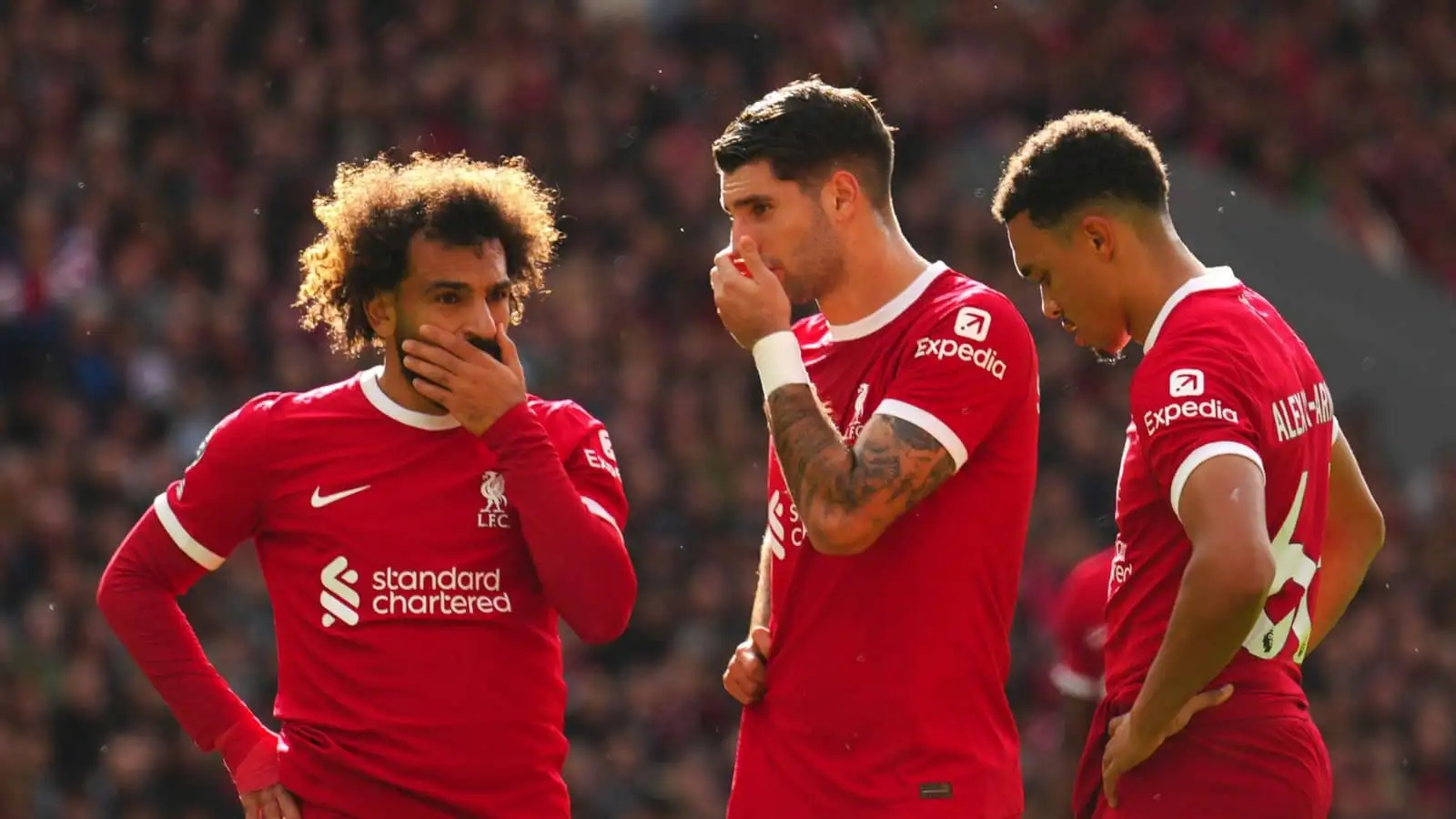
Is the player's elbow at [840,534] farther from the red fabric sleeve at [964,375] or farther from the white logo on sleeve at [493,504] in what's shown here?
the white logo on sleeve at [493,504]

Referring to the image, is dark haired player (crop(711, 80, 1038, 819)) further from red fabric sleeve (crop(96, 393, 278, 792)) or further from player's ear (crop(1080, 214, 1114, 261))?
red fabric sleeve (crop(96, 393, 278, 792))

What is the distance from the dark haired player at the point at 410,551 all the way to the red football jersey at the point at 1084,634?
177 centimetres

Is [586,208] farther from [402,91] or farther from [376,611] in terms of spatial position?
[376,611]

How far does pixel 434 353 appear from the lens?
187 inches

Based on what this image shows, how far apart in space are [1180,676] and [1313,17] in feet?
52.0

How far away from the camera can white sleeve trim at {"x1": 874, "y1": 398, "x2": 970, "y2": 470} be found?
4.33 meters

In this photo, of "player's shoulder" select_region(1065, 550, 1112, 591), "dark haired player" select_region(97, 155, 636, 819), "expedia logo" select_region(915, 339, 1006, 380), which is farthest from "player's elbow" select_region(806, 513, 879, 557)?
"player's shoulder" select_region(1065, 550, 1112, 591)

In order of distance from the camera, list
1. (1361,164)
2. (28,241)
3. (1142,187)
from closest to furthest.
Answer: (1142,187)
(28,241)
(1361,164)

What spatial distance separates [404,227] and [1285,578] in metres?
2.17

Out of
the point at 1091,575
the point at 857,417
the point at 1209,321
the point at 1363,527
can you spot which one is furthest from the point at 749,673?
the point at 1091,575

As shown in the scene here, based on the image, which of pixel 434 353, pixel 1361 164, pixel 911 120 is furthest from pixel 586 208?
pixel 434 353

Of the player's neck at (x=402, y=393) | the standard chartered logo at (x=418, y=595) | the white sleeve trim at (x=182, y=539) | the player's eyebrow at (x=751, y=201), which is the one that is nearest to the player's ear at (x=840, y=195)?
the player's eyebrow at (x=751, y=201)

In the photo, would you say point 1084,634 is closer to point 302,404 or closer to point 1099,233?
point 1099,233

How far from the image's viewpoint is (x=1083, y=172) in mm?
4574
